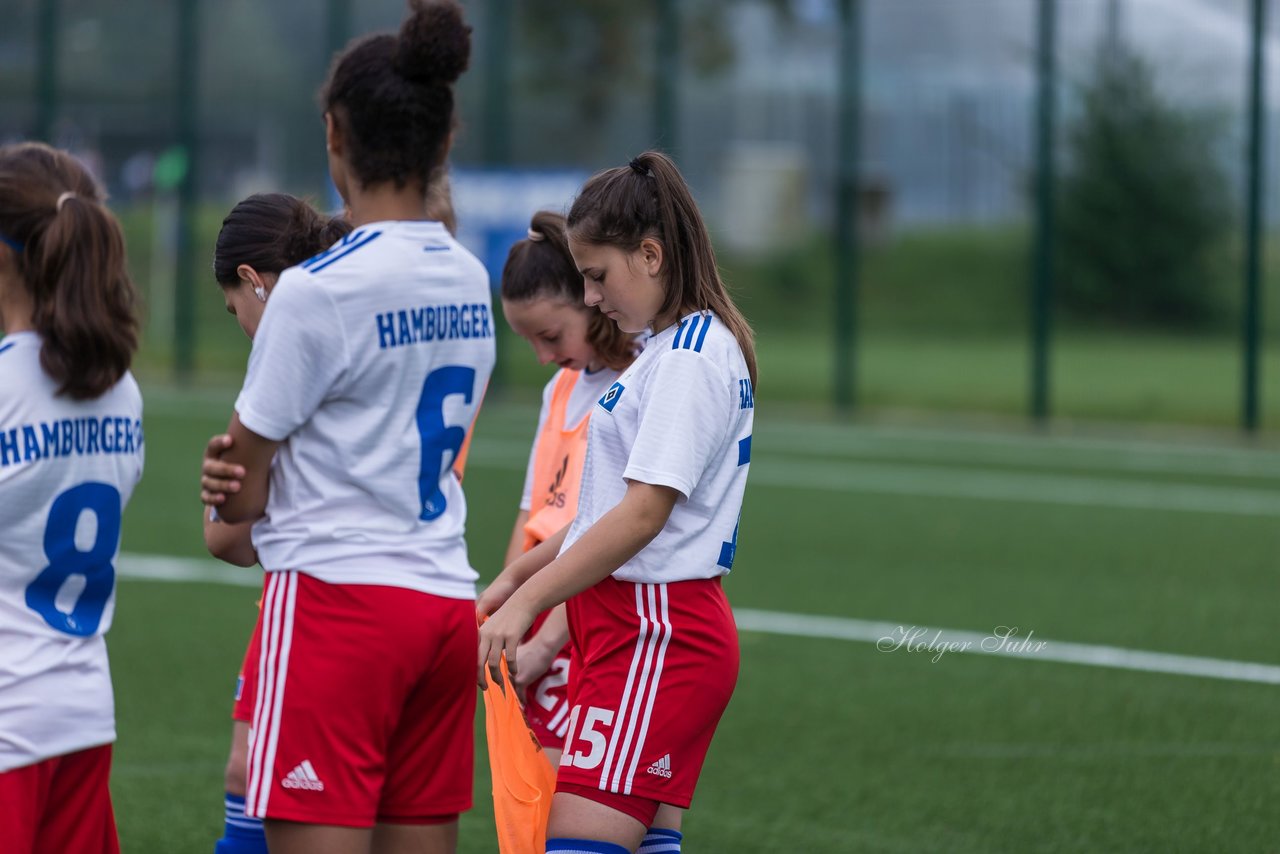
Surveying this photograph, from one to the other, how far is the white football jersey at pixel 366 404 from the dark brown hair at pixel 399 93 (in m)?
0.11

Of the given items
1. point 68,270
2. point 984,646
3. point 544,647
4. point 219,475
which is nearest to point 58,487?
point 219,475

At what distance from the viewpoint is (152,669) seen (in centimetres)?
683

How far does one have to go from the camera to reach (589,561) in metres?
3.02

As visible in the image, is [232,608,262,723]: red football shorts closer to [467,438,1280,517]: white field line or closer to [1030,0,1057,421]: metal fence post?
[467,438,1280,517]: white field line

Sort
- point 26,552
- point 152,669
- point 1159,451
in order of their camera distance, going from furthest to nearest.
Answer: point 1159,451 < point 152,669 < point 26,552

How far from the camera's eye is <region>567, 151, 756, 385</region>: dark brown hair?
10.3 feet

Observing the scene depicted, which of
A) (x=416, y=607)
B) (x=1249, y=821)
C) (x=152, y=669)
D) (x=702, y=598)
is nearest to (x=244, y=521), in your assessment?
(x=416, y=607)

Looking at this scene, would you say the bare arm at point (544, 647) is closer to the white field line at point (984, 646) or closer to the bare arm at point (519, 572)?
the bare arm at point (519, 572)

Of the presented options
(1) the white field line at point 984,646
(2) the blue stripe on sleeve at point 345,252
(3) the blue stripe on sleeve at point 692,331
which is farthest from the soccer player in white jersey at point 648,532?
(1) the white field line at point 984,646

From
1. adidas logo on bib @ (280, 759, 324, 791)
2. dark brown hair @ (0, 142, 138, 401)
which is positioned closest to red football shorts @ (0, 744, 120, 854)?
adidas logo on bib @ (280, 759, 324, 791)

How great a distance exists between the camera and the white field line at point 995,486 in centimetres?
1189

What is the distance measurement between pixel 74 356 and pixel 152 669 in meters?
4.21

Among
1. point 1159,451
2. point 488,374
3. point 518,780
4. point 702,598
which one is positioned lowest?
point 1159,451

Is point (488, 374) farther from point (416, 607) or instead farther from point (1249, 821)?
point (1249, 821)
